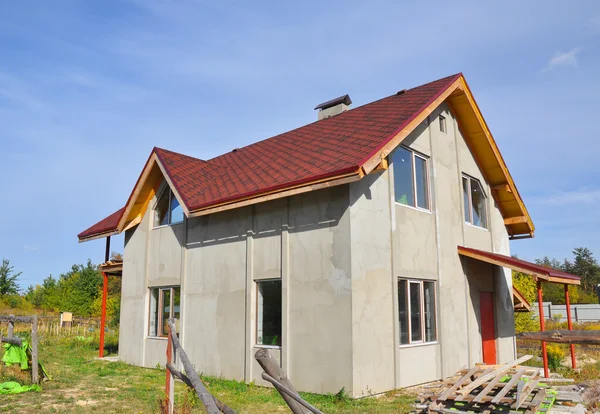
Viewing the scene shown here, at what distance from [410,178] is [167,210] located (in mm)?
7595

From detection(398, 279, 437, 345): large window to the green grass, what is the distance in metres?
1.61

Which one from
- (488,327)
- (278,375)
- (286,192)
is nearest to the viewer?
(278,375)

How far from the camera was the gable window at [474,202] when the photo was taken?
15.9 meters

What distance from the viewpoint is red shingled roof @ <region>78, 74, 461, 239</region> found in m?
10.9

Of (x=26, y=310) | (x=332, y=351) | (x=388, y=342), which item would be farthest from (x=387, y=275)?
(x=26, y=310)

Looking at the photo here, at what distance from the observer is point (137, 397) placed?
10453 mm

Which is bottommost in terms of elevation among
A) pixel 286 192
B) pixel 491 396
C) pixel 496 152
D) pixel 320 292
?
pixel 491 396

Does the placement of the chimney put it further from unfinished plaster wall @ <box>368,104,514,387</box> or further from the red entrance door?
the red entrance door

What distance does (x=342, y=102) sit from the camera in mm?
18266

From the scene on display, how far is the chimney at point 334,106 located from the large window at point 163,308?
8.23 metres

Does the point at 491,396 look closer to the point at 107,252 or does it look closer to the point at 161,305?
the point at 161,305

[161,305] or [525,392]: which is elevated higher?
[161,305]

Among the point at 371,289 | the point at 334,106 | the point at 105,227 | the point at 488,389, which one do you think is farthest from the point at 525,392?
the point at 105,227

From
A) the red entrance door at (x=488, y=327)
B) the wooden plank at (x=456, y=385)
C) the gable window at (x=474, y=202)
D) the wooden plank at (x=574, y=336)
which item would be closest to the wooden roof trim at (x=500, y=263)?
the gable window at (x=474, y=202)
